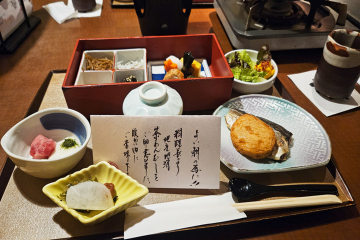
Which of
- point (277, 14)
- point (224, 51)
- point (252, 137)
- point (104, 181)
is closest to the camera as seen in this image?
point (104, 181)

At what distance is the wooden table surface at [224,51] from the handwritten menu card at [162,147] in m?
0.22

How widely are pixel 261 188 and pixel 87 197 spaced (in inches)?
25.0

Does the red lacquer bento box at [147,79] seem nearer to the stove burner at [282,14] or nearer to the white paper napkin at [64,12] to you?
the stove burner at [282,14]

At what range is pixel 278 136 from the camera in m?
1.05

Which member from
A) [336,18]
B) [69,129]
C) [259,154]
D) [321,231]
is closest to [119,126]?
[69,129]

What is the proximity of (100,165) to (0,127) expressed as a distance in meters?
0.69

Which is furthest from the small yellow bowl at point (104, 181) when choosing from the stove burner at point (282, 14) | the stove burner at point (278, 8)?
the stove burner at point (278, 8)

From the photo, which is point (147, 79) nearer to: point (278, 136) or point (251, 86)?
point (251, 86)

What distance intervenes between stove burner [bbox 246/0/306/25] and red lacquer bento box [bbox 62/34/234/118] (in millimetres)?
477

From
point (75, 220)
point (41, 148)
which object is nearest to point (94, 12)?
point (41, 148)

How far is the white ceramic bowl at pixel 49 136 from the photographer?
2.70ft

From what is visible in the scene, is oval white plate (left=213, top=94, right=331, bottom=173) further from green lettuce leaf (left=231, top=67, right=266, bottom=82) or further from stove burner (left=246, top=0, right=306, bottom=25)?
stove burner (left=246, top=0, right=306, bottom=25)

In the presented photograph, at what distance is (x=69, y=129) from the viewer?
1.04 metres

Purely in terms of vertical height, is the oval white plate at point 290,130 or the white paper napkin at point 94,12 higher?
the white paper napkin at point 94,12
